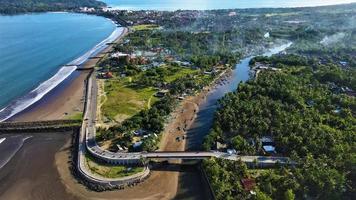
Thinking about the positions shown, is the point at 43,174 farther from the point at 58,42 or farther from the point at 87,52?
the point at 58,42

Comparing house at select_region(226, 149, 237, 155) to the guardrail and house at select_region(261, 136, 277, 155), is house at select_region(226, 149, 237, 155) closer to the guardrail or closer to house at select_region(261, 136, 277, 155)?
house at select_region(261, 136, 277, 155)

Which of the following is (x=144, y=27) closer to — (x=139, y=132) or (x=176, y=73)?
(x=176, y=73)

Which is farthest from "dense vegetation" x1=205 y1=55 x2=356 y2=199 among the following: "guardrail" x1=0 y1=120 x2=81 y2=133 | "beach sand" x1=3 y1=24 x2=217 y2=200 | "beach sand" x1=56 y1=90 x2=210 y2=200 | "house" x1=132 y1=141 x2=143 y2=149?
"guardrail" x1=0 y1=120 x2=81 y2=133

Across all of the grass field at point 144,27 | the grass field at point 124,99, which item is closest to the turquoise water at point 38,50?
the grass field at point 144,27

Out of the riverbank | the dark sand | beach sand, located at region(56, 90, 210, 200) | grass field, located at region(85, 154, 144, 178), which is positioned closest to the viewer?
beach sand, located at region(56, 90, 210, 200)

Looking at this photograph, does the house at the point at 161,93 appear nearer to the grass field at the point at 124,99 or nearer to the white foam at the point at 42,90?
the grass field at the point at 124,99

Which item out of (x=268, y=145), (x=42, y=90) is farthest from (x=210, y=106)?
(x=42, y=90)
